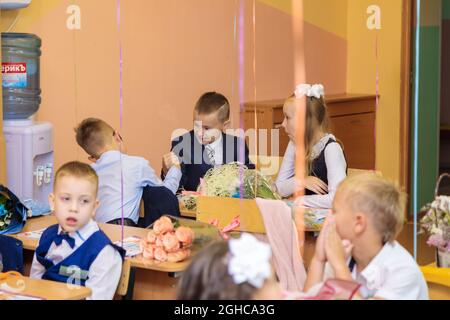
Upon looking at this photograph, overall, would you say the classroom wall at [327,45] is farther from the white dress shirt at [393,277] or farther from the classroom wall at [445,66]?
the white dress shirt at [393,277]

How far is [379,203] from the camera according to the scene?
239 cm

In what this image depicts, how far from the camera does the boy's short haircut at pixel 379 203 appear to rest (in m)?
2.39

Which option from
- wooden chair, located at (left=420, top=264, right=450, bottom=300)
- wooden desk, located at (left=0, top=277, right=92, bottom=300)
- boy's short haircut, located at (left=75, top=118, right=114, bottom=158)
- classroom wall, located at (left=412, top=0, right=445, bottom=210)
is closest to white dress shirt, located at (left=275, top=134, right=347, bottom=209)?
classroom wall, located at (left=412, top=0, right=445, bottom=210)

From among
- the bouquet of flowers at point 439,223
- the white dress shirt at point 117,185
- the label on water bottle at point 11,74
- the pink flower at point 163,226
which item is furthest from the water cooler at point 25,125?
the bouquet of flowers at point 439,223

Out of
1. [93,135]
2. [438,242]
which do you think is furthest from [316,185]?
[93,135]

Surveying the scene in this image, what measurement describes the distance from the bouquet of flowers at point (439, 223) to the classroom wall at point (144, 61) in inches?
54.2

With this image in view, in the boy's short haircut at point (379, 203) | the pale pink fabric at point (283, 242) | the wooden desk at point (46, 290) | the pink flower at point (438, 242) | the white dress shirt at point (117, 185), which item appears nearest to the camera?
the boy's short haircut at point (379, 203)

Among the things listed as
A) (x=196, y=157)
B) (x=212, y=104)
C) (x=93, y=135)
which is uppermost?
(x=212, y=104)

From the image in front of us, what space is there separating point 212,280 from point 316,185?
1859mm

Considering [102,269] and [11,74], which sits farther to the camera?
[11,74]

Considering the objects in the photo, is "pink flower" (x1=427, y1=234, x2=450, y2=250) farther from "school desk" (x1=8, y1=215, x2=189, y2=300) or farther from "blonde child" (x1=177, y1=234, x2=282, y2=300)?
"blonde child" (x1=177, y1=234, x2=282, y2=300)

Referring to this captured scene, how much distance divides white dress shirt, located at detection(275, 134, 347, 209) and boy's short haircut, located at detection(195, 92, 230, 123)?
0.58m

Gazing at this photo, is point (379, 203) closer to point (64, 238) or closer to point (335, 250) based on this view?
point (335, 250)
